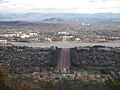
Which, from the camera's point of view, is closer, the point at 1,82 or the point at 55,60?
the point at 1,82

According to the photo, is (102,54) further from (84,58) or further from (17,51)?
(17,51)

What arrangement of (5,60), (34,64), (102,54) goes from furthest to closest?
(102,54)
(5,60)
(34,64)

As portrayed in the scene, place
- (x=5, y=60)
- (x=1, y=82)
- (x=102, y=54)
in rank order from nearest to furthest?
(x=1, y=82) → (x=5, y=60) → (x=102, y=54)

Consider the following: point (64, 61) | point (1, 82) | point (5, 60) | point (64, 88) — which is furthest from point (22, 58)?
point (1, 82)

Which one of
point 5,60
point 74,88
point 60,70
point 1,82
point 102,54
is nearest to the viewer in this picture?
point 1,82

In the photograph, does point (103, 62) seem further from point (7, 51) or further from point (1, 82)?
point (1, 82)

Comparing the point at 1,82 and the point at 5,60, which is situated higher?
the point at 1,82

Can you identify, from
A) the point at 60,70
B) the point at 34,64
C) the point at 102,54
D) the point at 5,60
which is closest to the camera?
the point at 60,70

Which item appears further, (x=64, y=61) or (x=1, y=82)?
(x=64, y=61)

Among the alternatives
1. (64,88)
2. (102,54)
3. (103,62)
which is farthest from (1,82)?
(102,54)
